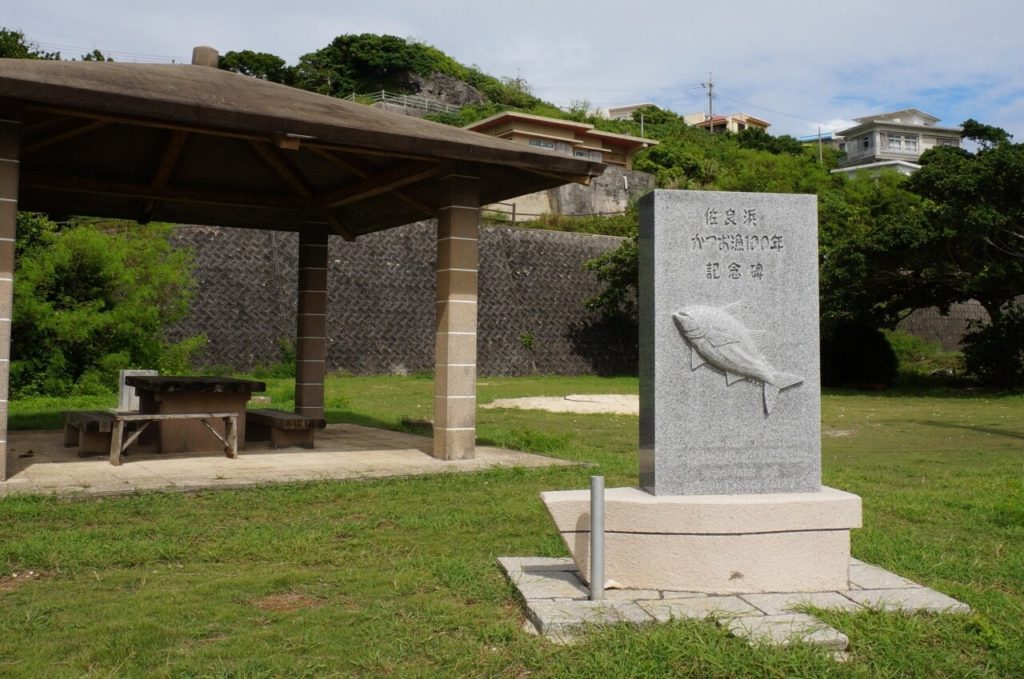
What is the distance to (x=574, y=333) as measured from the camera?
3045 cm

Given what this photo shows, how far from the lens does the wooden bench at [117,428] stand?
908cm

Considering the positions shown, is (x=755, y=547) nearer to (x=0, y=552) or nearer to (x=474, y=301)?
(x=0, y=552)

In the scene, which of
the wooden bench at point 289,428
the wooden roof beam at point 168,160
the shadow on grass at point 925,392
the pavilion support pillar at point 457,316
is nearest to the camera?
the pavilion support pillar at point 457,316

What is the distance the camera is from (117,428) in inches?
356

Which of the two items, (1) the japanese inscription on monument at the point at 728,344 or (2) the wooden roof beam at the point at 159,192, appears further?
(2) the wooden roof beam at the point at 159,192

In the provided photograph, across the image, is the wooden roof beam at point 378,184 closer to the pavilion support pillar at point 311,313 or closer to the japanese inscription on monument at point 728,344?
the pavilion support pillar at point 311,313

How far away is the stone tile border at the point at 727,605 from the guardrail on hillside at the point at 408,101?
47.7m

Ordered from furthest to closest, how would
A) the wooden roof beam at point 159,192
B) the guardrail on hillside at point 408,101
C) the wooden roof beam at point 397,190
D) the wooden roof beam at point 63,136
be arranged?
1. the guardrail on hillside at point 408,101
2. the wooden roof beam at point 159,192
3. the wooden roof beam at point 397,190
4. the wooden roof beam at point 63,136

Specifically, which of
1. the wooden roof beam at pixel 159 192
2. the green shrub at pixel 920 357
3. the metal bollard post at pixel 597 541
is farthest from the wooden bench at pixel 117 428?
the green shrub at pixel 920 357

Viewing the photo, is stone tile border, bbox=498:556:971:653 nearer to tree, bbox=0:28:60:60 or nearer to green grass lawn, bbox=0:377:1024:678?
green grass lawn, bbox=0:377:1024:678

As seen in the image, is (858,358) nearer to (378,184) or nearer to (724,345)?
(378,184)

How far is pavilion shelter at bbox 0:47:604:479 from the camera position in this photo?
7840mm

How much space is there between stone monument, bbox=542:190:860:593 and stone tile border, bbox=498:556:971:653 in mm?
143

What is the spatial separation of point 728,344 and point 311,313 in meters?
8.66
